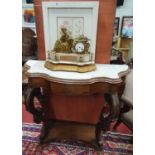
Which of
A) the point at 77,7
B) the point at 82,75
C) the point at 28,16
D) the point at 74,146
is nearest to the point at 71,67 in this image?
the point at 82,75

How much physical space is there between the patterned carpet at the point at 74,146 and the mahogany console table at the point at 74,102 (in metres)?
0.08

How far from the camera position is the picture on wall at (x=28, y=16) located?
2685mm

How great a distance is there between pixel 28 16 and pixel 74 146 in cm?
203

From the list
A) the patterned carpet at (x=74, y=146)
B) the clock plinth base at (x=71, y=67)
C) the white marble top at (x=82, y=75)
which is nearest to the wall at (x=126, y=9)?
Answer: the white marble top at (x=82, y=75)

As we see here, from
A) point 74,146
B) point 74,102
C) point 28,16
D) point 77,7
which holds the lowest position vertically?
Answer: point 74,146

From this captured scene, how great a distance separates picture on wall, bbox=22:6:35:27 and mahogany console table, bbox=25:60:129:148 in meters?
1.45

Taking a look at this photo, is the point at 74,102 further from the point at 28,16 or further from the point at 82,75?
the point at 28,16

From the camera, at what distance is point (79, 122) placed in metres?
1.82

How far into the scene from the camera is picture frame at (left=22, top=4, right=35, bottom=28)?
8.72 feet

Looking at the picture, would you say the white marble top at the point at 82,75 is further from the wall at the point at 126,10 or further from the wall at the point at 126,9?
the wall at the point at 126,9

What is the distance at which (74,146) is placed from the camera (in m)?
1.72
